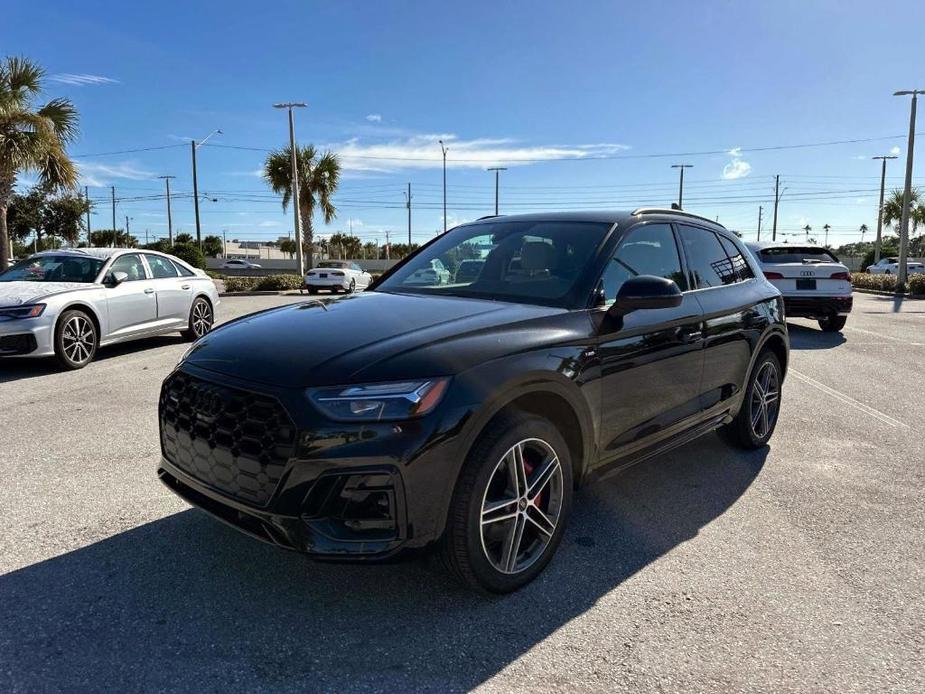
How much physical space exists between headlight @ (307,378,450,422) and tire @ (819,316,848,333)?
1178 centimetres

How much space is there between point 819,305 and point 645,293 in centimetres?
999

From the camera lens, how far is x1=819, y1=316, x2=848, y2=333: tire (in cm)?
1192

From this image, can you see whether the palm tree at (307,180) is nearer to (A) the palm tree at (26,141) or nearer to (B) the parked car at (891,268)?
(A) the palm tree at (26,141)

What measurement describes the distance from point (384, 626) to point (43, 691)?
1161mm

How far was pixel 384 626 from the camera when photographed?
258cm

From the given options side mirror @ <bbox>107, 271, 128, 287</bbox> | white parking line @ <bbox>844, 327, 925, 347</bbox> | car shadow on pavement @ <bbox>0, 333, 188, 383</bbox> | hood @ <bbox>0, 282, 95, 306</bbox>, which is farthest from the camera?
white parking line @ <bbox>844, 327, 925, 347</bbox>

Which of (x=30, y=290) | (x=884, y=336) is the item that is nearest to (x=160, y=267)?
(x=30, y=290)

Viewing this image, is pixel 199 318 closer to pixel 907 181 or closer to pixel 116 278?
pixel 116 278

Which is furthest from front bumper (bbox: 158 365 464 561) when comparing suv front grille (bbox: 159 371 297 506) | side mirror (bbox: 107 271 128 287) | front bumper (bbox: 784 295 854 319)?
front bumper (bbox: 784 295 854 319)

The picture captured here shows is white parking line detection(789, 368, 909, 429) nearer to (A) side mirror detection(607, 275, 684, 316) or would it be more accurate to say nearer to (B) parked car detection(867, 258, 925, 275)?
(A) side mirror detection(607, 275, 684, 316)

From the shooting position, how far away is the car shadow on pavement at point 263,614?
7.50ft

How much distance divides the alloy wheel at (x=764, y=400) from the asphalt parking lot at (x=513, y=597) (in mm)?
431

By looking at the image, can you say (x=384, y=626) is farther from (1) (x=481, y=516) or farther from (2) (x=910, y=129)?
Answer: (2) (x=910, y=129)

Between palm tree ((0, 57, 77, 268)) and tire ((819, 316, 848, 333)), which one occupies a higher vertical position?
palm tree ((0, 57, 77, 268))
